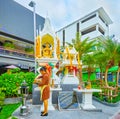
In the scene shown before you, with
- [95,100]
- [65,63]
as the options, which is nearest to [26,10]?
[65,63]

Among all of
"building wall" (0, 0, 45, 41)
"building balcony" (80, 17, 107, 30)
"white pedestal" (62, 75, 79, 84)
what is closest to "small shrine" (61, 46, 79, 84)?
"white pedestal" (62, 75, 79, 84)

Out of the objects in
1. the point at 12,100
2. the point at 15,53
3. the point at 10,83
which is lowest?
the point at 12,100

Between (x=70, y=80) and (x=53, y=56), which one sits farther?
(x=70, y=80)

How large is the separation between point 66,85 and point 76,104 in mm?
2262

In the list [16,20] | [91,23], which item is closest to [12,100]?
[16,20]

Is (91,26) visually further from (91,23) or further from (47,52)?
(47,52)

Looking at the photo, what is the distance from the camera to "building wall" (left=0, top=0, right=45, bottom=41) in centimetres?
2183

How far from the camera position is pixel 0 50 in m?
19.0

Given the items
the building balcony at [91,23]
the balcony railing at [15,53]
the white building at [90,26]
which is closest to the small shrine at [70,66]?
the balcony railing at [15,53]

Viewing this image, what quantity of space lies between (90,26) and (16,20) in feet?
44.5

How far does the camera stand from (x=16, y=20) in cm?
2369

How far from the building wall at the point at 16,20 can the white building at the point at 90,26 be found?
9172 millimetres

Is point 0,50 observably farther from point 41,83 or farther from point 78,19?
point 78,19

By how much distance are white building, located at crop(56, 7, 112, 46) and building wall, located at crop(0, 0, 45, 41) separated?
30.1 feet
